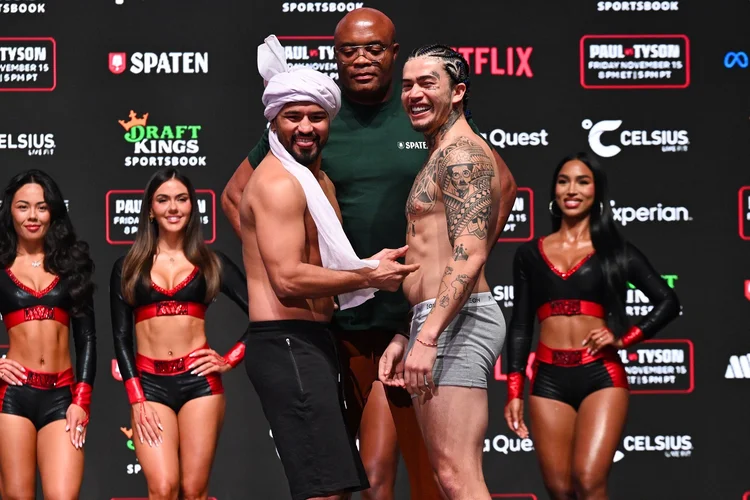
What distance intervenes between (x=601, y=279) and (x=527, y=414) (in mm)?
1277

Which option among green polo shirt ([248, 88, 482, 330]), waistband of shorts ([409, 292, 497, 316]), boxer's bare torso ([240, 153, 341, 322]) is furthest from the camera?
green polo shirt ([248, 88, 482, 330])

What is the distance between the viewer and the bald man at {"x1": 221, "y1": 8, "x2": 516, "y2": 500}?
13.1 ft

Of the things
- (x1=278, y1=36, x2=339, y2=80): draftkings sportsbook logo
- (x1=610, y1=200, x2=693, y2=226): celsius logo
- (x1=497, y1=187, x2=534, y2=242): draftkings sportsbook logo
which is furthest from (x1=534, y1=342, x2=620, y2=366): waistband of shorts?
(x1=278, y1=36, x2=339, y2=80): draftkings sportsbook logo

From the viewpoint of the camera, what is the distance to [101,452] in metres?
5.91

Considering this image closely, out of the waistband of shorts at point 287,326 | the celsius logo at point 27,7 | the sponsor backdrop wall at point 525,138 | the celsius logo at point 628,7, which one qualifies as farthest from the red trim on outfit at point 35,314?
the celsius logo at point 628,7

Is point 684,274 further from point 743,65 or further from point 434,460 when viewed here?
point 434,460

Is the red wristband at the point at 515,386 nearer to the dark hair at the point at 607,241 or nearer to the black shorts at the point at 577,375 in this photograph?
the black shorts at the point at 577,375

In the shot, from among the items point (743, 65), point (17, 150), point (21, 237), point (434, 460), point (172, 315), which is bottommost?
point (434, 460)

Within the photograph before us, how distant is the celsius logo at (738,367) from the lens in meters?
6.00

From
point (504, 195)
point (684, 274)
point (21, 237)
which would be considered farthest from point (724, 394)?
point (21, 237)

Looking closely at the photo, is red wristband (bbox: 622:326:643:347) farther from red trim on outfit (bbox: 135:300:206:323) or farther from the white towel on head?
red trim on outfit (bbox: 135:300:206:323)

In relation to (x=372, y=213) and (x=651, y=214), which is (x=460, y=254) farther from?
(x=651, y=214)

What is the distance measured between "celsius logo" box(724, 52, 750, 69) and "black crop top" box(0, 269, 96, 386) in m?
3.71

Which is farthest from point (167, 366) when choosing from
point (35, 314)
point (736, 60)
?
point (736, 60)
